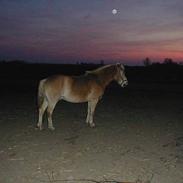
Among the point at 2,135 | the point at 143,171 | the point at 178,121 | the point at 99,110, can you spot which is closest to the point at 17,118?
the point at 2,135

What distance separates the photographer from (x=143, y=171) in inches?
242

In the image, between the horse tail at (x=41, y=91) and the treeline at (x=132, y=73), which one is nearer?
the horse tail at (x=41, y=91)

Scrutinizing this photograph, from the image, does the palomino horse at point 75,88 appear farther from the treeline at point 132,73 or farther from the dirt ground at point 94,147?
the treeline at point 132,73

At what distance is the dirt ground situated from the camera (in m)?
5.95

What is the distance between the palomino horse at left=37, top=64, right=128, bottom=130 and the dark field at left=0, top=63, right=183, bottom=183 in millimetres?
730

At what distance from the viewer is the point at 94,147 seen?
779 cm

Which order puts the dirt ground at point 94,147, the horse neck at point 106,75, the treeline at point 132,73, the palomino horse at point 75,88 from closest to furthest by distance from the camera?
the dirt ground at point 94,147 < the palomino horse at point 75,88 < the horse neck at point 106,75 < the treeline at point 132,73

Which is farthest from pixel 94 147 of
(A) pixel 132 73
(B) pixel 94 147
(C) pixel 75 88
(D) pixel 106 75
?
(A) pixel 132 73

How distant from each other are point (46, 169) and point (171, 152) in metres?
2.97

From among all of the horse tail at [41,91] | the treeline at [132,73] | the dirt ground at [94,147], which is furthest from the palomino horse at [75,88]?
the treeline at [132,73]

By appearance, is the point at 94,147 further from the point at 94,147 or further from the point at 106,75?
the point at 106,75

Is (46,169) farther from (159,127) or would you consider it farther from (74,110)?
(74,110)

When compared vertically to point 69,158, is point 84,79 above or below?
above

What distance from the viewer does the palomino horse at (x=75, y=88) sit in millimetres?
9305
